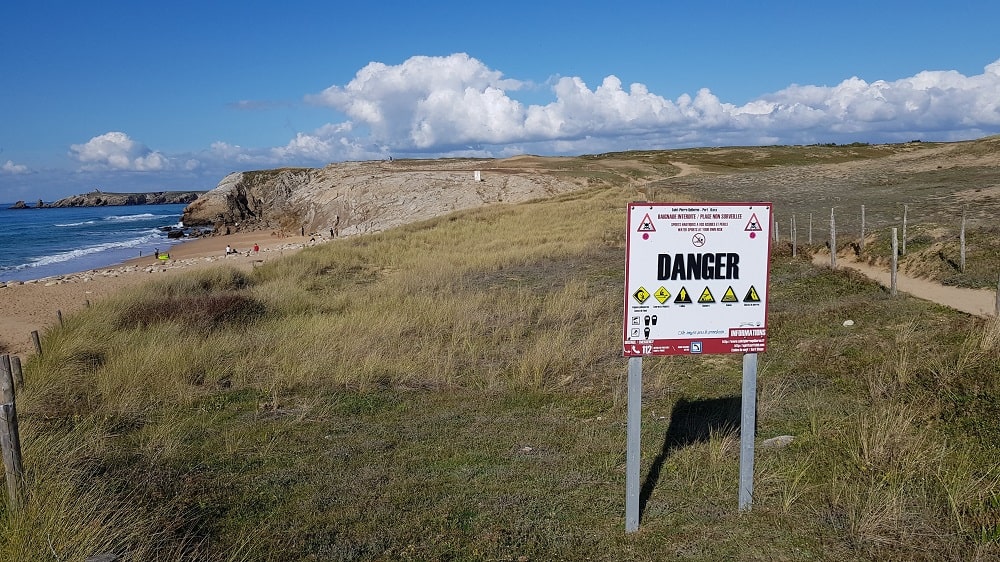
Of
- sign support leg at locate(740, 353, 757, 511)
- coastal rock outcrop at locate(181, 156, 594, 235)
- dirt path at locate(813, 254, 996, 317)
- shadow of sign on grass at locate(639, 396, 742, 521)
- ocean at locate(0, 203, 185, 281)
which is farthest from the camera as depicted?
coastal rock outcrop at locate(181, 156, 594, 235)

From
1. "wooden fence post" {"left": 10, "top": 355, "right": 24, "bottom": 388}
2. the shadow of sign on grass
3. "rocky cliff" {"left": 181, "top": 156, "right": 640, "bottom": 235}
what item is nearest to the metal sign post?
the shadow of sign on grass

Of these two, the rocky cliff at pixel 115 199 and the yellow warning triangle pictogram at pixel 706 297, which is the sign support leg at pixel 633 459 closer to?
the yellow warning triangle pictogram at pixel 706 297

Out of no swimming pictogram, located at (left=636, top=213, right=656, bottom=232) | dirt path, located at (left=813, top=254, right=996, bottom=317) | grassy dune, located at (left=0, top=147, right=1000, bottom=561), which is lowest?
grassy dune, located at (left=0, top=147, right=1000, bottom=561)

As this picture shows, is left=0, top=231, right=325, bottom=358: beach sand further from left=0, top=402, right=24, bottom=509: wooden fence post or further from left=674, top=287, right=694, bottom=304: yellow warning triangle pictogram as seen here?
left=674, top=287, right=694, bottom=304: yellow warning triangle pictogram

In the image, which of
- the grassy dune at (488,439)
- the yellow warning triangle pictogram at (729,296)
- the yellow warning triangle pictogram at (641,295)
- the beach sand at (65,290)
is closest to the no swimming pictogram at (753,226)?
the yellow warning triangle pictogram at (729,296)

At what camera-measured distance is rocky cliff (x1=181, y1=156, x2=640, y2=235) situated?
4847cm

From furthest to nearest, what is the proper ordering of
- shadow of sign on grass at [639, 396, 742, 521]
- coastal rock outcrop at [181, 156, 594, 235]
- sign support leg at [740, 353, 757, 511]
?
coastal rock outcrop at [181, 156, 594, 235] < shadow of sign on grass at [639, 396, 742, 521] < sign support leg at [740, 353, 757, 511]

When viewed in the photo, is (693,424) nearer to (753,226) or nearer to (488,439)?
(488,439)

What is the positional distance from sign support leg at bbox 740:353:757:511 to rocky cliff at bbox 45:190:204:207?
188 metres

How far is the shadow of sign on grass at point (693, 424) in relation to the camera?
18.9 ft

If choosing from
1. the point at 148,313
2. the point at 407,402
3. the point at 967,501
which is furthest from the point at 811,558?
the point at 148,313

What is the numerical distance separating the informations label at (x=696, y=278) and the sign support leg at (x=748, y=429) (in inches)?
8.3

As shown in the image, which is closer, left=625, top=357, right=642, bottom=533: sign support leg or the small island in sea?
left=625, top=357, right=642, bottom=533: sign support leg

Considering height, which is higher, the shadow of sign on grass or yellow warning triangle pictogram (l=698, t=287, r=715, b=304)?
yellow warning triangle pictogram (l=698, t=287, r=715, b=304)
